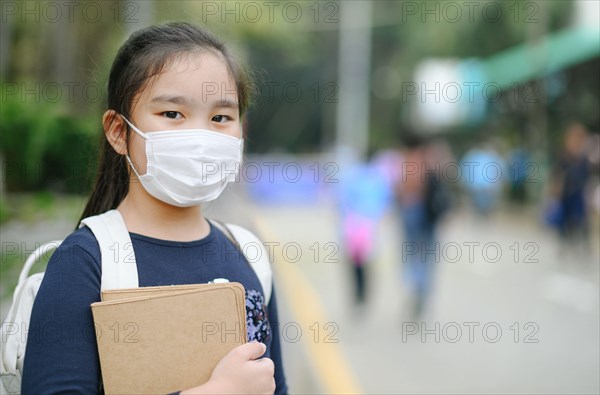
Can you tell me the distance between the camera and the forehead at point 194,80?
1786 mm

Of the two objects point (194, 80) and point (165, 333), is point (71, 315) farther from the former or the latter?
point (194, 80)

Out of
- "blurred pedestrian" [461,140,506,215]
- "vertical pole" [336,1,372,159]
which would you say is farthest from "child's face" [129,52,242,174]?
"vertical pole" [336,1,372,159]

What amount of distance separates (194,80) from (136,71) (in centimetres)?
17

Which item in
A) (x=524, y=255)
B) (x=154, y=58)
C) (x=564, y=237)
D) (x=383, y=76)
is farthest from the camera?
(x=383, y=76)

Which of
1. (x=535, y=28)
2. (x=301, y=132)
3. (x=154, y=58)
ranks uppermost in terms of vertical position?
(x=535, y=28)

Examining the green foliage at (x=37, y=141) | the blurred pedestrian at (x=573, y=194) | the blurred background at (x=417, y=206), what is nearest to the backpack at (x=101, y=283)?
the blurred background at (x=417, y=206)

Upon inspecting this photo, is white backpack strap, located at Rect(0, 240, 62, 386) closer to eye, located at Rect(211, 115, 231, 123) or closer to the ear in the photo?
the ear

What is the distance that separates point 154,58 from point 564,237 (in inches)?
406

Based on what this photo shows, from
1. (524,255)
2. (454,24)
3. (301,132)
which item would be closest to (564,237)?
(524,255)

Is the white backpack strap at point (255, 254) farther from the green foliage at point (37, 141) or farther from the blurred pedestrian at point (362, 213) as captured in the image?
the green foliage at point (37, 141)

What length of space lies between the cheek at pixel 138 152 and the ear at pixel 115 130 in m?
0.04

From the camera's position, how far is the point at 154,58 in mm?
1842

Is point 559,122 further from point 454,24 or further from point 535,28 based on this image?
point 454,24

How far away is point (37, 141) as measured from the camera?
7711 millimetres
